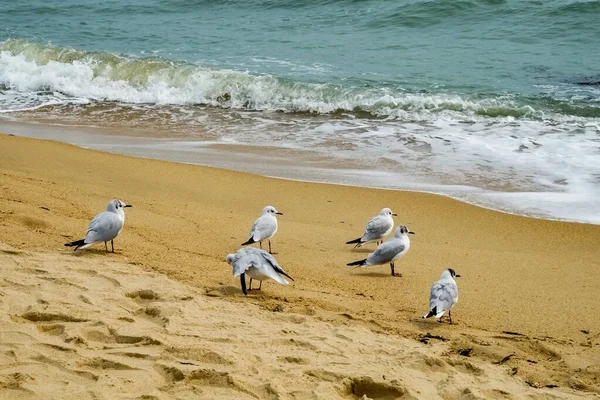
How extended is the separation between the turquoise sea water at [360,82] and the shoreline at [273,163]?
86mm

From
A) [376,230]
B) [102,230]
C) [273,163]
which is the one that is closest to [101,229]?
[102,230]

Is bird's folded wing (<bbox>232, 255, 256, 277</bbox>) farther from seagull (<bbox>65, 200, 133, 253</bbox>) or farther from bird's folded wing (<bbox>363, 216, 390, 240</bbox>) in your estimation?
bird's folded wing (<bbox>363, 216, 390, 240</bbox>)

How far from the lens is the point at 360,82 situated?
14.8 meters

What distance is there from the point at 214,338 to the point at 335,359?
2.31 feet

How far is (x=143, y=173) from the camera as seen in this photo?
9.07 metres

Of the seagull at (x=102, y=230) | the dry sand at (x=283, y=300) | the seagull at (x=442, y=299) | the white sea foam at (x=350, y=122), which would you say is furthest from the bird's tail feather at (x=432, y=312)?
the white sea foam at (x=350, y=122)

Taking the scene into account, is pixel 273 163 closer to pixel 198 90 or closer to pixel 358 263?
pixel 358 263

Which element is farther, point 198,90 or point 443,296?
point 198,90

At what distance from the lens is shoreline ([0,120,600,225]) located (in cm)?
836

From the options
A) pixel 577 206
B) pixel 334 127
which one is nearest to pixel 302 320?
pixel 577 206

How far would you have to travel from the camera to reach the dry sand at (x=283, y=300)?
402cm

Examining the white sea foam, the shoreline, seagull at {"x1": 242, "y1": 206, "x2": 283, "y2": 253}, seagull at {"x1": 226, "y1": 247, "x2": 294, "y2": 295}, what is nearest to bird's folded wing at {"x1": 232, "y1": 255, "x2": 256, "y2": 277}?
seagull at {"x1": 226, "y1": 247, "x2": 294, "y2": 295}

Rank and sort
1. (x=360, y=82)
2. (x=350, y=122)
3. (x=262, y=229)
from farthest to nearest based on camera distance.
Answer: (x=360, y=82)
(x=350, y=122)
(x=262, y=229)

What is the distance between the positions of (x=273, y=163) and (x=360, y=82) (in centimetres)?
541
